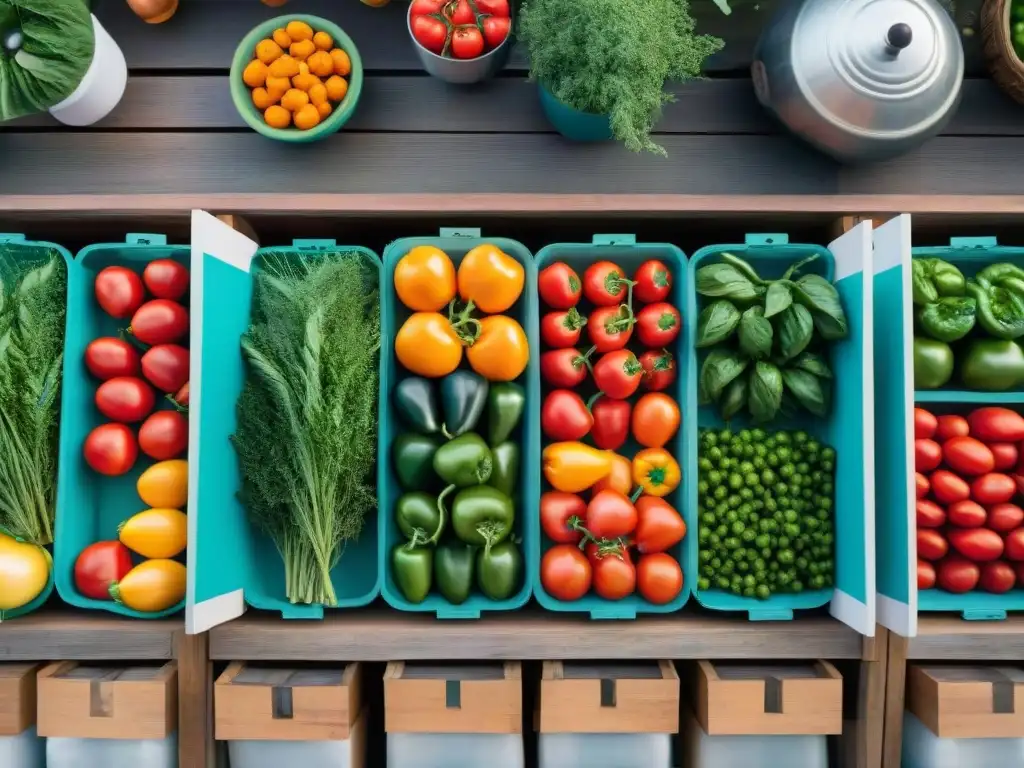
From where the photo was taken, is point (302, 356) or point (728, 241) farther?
point (728, 241)

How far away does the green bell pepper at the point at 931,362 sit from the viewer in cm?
139

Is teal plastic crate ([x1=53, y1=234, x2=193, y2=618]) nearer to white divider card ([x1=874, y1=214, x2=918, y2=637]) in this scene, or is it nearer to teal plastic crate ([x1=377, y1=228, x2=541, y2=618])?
teal plastic crate ([x1=377, y1=228, x2=541, y2=618])

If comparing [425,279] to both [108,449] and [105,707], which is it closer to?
[108,449]

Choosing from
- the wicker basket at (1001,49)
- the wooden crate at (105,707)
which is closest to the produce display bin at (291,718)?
the wooden crate at (105,707)

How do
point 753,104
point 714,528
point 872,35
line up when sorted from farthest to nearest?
1. point 753,104
2. point 714,528
3. point 872,35

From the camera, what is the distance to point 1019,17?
1.41 meters

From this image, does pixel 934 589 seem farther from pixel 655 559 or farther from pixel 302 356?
pixel 302 356

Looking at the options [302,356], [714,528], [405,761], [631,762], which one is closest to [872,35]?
[714,528]

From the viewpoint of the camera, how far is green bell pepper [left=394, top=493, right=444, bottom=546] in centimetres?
135

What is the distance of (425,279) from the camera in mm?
1328

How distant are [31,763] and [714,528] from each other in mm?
1505

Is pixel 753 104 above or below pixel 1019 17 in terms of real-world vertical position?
below

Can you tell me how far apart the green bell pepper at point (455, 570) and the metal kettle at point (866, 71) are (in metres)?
1.15

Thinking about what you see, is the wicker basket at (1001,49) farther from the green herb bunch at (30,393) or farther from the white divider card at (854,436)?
the green herb bunch at (30,393)
